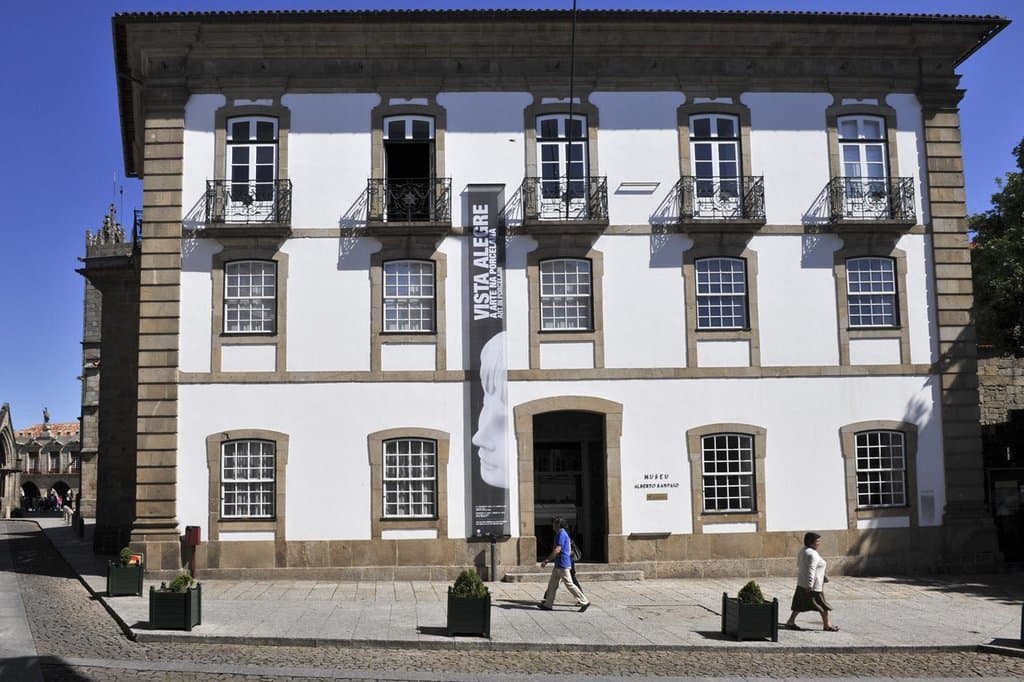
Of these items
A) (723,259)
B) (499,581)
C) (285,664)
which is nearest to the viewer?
(285,664)

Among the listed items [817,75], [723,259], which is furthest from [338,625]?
[817,75]

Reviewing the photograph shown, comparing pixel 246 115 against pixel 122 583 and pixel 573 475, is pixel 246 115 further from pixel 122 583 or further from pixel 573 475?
pixel 573 475

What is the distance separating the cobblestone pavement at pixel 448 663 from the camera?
1229 cm

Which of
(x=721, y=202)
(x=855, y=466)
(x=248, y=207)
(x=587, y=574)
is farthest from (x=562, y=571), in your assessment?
(x=248, y=207)

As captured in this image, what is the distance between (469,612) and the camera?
1439 cm

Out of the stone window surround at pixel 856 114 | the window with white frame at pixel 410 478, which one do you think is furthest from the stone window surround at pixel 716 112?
the window with white frame at pixel 410 478

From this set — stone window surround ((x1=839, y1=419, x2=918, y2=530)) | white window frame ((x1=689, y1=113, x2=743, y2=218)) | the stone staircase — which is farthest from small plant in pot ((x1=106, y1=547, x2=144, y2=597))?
stone window surround ((x1=839, y1=419, x2=918, y2=530))

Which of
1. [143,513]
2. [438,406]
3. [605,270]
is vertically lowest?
[143,513]

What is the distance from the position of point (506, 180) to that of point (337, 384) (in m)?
5.51

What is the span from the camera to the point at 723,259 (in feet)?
73.5

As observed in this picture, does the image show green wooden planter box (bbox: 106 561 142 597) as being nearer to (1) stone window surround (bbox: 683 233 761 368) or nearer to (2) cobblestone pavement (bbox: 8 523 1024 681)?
(2) cobblestone pavement (bbox: 8 523 1024 681)

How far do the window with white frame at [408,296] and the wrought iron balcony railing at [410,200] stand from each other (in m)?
0.95

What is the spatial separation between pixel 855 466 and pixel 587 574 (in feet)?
20.0

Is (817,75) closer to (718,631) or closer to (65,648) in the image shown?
(718,631)
